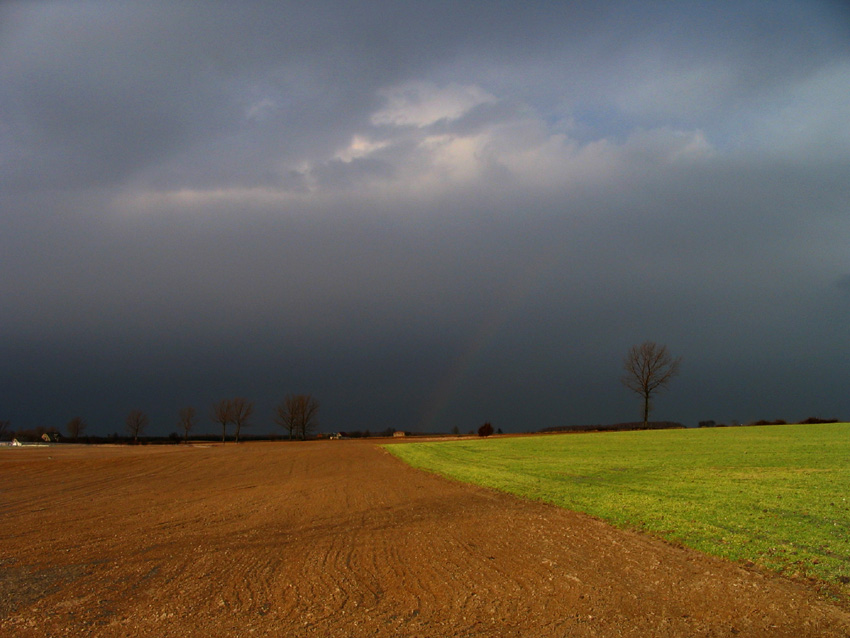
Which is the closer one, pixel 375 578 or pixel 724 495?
pixel 375 578

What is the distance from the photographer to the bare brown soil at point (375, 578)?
6.28 meters

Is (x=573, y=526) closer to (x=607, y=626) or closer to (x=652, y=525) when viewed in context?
(x=652, y=525)

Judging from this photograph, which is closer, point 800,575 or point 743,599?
point 743,599

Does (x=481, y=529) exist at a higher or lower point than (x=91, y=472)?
higher

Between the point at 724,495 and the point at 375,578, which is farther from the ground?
the point at 724,495

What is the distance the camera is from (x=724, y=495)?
1316 centimetres

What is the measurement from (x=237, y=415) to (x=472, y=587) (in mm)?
114961

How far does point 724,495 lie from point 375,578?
9710 mm

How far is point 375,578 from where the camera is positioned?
8039 mm

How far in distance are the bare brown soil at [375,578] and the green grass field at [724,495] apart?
0.78m

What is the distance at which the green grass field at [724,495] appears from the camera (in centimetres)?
863

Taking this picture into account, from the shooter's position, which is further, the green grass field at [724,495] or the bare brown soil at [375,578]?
the green grass field at [724,495]

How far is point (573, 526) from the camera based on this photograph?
36.5 feet

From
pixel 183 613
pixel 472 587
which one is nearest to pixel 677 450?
pixel 472 587
